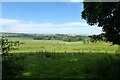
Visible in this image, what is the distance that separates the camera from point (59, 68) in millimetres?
18500

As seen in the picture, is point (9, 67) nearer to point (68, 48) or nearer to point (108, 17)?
point (108, 17)

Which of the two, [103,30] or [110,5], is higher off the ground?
[110,5]

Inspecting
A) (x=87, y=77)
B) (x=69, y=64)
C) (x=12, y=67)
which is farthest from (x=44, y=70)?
(x=12, y=67)

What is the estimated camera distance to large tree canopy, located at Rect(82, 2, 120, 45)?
17.0 meters

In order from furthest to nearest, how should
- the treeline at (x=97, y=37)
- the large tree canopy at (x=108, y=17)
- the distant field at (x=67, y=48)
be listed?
1. the distant field at (x=67, y=48)
2. the treeline at (x=97, y=37)
3. the large tree canopy at (x=108, y=17)

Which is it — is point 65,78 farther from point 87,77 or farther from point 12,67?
point 12,67

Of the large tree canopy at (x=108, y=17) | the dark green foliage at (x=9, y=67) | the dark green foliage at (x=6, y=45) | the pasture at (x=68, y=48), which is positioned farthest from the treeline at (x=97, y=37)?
the pasture at (x=68, y=48)

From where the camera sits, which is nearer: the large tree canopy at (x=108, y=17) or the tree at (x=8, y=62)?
the tree at (x=8, y=62)

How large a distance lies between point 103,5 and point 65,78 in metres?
4.91

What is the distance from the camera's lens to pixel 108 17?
17.8 metres

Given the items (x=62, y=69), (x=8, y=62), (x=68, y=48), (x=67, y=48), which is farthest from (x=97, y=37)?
(x=68, y=48)

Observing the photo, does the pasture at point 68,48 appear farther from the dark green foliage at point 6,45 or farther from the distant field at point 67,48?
the dark green foliage at point 6,45

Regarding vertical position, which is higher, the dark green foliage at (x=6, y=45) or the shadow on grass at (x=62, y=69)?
the dark green foliage at (x=6, y=45)

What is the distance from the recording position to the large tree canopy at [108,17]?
17.0 meters
